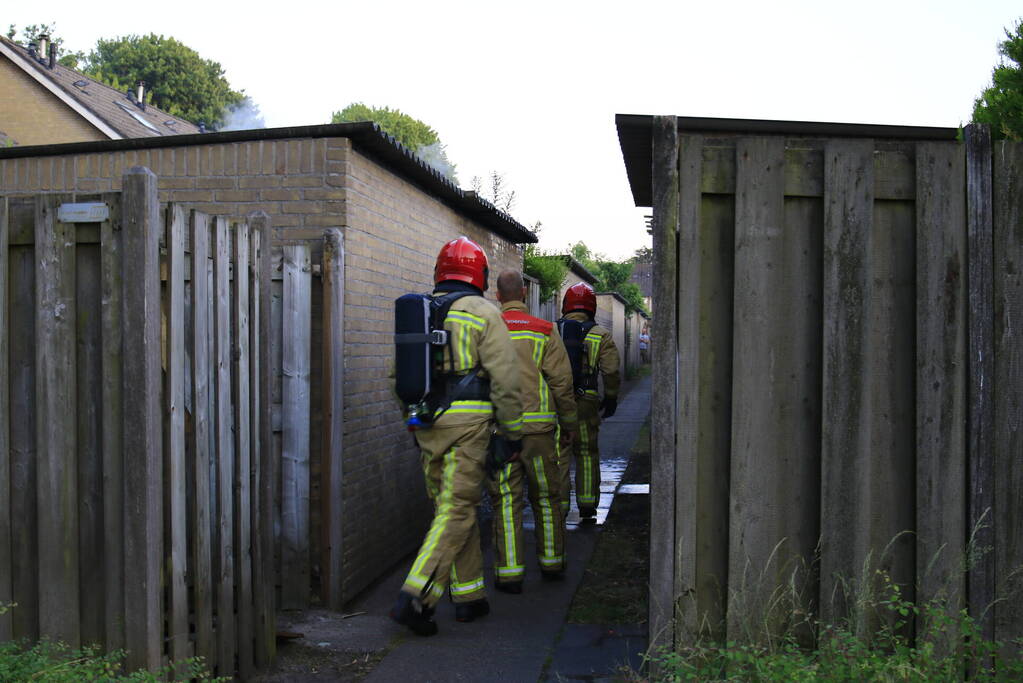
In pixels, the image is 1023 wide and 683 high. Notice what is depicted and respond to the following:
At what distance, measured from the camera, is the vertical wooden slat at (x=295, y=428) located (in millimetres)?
5457

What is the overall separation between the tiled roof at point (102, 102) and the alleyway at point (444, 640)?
19.8 meters

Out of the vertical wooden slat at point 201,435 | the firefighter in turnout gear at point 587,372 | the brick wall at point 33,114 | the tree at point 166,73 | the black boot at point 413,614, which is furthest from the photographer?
the tree at point 166,73

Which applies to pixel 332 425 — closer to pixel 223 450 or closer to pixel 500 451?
pixel 500 451

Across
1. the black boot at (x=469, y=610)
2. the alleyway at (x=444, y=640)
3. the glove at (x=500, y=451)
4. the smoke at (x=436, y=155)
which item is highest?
the smoke at (x=436, y=155)

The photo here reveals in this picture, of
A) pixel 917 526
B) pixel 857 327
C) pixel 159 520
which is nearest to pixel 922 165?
pixel 857 327

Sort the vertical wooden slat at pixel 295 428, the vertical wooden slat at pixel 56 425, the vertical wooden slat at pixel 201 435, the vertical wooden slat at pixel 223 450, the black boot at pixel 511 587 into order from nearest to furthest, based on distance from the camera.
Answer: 1. the vertical wooden slat at pixel 56 425
2. the vertical wooden slat at pixel 201 435
3. the vertical wooden slat at pixel 223 450
4. the vertical wooden slat at pixel 295 428
5. the black boot at pixel 511 587

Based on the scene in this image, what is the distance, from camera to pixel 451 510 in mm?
5039

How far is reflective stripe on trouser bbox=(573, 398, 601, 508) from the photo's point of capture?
→ 816cm

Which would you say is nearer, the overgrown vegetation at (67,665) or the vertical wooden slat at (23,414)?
the overgrown vegetation at (67,665)

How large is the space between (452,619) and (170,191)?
3.20 meters

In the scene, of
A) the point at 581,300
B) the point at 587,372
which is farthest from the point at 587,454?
the point at 581,300

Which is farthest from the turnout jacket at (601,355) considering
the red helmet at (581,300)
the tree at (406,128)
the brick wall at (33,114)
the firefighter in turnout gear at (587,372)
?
the tree at (406,128)

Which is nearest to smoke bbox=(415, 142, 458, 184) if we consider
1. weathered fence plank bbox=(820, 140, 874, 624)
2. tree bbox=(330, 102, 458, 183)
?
tree bbox=(330, 102, 458, 183)

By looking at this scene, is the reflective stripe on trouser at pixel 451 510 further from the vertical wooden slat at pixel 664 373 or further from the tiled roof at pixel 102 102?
the tiled roof at pixel 102 102
